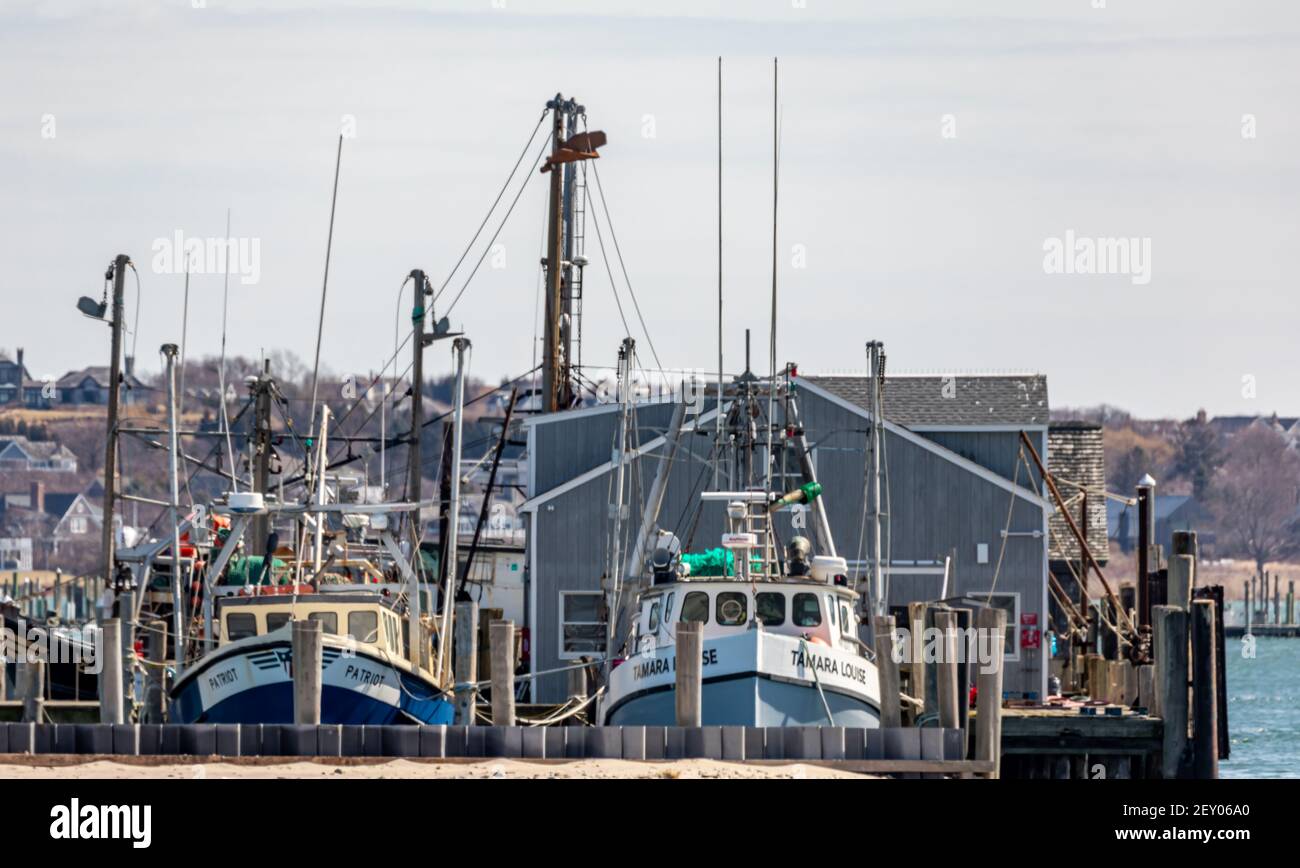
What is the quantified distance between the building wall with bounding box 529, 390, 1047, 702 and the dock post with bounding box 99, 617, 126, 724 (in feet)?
51.3

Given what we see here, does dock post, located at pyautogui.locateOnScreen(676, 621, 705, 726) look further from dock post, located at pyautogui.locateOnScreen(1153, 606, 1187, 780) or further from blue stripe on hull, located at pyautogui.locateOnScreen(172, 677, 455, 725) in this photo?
dock post, located at pyautogui.locateOnScreen(1153, 606, 1187, 780)

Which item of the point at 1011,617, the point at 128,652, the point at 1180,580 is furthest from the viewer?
the point at 1011,617

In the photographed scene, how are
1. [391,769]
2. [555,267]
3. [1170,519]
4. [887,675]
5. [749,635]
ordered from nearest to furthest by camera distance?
[391,769] → [887,675] → [749,635] → [555,267] → [1170,519]

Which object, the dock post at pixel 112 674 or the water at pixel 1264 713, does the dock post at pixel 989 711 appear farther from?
the water at pixel 1264 713

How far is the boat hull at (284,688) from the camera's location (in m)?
31.6

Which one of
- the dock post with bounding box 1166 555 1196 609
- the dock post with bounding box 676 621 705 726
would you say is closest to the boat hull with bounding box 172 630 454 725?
the dock post with bounding box 676 621 705 726

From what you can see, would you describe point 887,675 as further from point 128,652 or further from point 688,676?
point 128,652

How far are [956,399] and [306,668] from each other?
2306 centimetres

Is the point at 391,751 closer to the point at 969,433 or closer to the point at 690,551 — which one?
the point at 690,551

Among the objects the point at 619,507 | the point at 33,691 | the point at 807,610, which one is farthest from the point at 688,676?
the point at 33,691

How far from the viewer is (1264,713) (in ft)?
236

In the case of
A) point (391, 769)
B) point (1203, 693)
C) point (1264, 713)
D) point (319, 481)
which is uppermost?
point (319, 481)

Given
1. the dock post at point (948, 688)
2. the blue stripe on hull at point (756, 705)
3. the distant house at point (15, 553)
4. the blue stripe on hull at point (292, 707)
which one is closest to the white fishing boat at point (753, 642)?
the blue stripe on hull at point (756, 705)

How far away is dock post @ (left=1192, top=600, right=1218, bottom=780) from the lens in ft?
104
